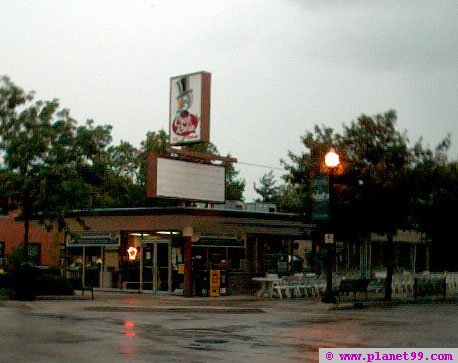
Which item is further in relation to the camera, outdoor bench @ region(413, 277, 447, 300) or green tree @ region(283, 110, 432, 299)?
outdoor bench @ region(413, 277, 447, 300)

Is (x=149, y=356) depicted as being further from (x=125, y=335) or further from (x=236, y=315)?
(x=236, y=315)

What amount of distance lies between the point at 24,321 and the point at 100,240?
63.8 feet

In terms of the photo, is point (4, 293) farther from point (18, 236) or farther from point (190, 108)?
point (18, 236)

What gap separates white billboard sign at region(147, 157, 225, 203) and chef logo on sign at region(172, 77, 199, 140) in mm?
1523

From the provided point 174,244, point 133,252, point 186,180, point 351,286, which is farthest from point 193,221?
point 351,286

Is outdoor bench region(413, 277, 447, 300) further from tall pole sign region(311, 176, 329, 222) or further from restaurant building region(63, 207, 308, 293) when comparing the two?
tall pole sign region(311, 176, 329, 222)

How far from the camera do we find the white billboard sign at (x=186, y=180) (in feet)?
117

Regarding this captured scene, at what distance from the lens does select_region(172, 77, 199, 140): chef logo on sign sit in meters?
37.9

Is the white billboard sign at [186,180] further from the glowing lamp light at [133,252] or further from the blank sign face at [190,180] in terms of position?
the glowing lamp light at [133,252]

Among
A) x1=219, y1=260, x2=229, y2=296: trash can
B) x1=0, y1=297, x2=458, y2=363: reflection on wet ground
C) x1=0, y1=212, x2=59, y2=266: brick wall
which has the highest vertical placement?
x1=0, y1=212, x2=59, y2=266: brick wall

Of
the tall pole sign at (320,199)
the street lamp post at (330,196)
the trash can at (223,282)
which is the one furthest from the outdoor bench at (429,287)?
the trash can at (223,282)

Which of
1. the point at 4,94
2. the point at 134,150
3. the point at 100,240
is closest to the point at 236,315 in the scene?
the point at 4,94

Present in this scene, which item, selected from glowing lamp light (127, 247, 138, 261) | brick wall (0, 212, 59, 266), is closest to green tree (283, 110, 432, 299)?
glowing lamp light (127, 247, 138, 261)

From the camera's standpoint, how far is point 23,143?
31031 millimetres
